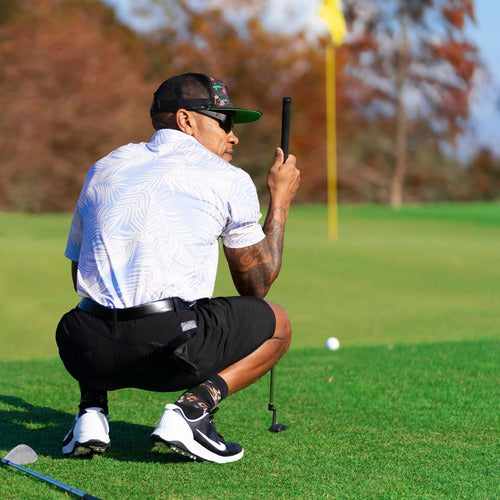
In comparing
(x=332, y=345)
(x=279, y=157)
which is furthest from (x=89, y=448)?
(x=332, y=345)

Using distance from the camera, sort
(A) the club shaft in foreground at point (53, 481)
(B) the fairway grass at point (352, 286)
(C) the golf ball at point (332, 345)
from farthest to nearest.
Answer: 1. (B) the fairway grass at point (352, 286)
2. (C) the golf ball at point (332, 345)
3. (A) the club shaft in foreground at point (53, 481)

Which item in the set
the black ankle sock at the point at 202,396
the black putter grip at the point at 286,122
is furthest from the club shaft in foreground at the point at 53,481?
the black putter grip at the point at 286,122

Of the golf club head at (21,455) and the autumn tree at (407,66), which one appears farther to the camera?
the autumn tree at (407,66)

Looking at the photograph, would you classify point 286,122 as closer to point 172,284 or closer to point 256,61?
point 172,284

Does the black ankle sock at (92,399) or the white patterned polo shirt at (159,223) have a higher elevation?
the white patterned polo shirt at (159,223)

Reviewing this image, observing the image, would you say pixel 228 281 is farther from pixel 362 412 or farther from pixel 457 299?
pixel 362 412

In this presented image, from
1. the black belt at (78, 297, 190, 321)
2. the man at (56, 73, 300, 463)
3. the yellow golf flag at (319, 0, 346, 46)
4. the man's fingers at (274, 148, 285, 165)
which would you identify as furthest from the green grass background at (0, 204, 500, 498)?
the yellow golf flag at (319, 0, 346, 46)

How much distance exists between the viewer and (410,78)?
42.2 m

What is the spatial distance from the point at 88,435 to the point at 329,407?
5.23 feet

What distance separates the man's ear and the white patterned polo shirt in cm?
18

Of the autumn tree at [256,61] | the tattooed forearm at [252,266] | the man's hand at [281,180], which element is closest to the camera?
the tattooed forearm at [252,266]

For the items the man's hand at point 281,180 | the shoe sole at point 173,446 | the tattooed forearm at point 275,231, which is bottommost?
the shoe sole at point 173,446

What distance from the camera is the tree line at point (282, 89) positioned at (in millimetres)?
37594

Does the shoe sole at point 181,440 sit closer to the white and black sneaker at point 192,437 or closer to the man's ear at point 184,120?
the white and black sneaker at point 192,437
